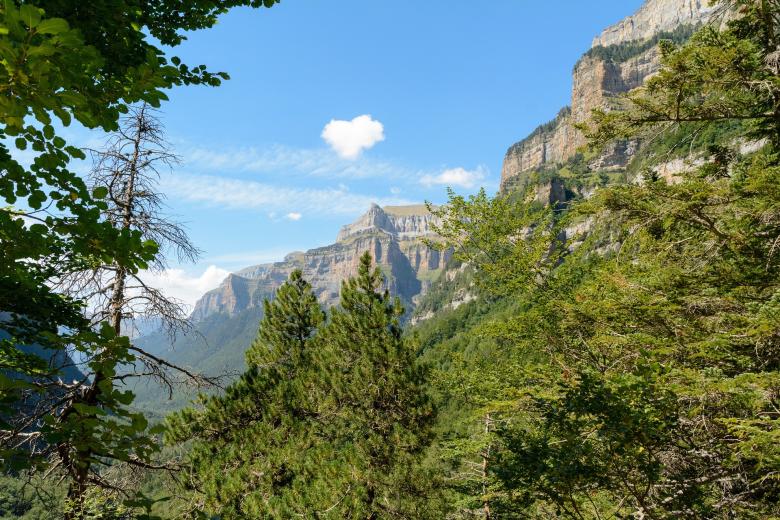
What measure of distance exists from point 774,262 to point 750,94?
98.9 inches

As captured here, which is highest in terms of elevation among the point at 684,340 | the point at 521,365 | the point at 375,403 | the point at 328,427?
the point at 684,340

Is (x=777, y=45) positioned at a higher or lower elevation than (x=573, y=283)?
higher

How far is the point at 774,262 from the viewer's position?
5.09 m

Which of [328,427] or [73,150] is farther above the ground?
[73,150]

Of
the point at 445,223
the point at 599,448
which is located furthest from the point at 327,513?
the point at 599,448

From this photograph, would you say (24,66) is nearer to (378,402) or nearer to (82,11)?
(82,11)

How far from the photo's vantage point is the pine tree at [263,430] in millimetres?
12688

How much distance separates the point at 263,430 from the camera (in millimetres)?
14023

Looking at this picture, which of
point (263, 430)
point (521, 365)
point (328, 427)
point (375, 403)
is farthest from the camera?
point (328, 427)

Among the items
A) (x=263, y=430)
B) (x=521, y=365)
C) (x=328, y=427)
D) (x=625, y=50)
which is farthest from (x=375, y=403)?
(x=625, y=50)

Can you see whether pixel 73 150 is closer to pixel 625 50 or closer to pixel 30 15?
pixel 30 15

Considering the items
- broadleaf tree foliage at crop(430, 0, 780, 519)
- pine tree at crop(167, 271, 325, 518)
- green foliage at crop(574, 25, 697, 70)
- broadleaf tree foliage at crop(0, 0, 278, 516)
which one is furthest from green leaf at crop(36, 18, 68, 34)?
green foliage at crop(574, 25, 697, 70)

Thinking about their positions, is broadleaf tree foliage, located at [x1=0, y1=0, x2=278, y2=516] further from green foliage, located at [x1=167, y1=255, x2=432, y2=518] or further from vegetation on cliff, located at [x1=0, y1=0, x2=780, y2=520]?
green foliage, located at [x1=167, y1=255, x2=432, y2=518]

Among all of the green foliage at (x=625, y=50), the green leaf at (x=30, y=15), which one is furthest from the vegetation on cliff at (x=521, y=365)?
the green foliage at (x=625, y=50)
